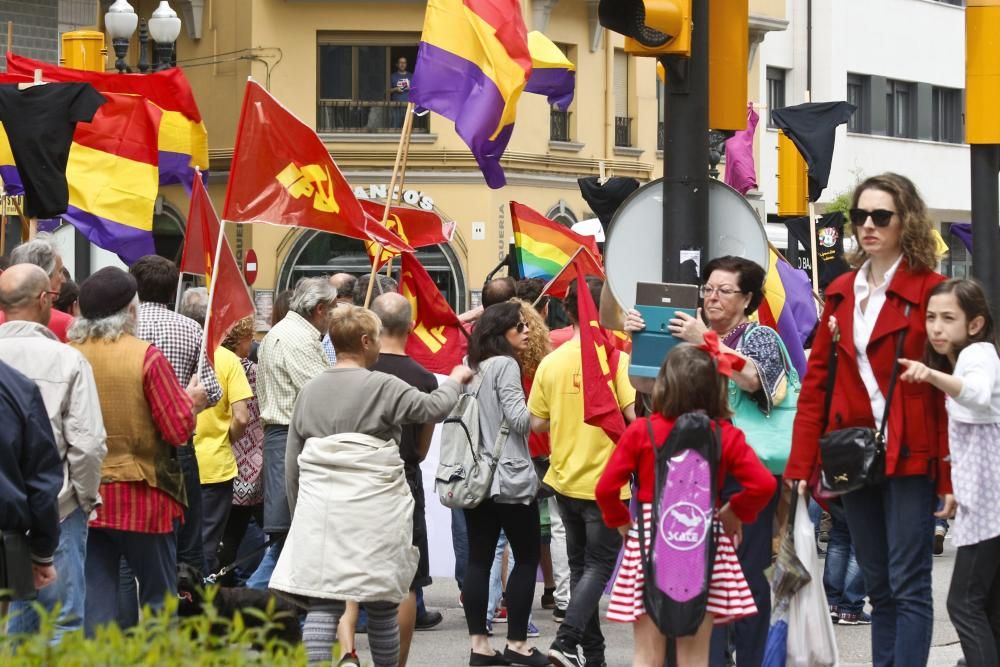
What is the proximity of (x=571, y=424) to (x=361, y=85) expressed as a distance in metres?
25.2

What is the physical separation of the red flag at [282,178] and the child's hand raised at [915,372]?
11.8ft

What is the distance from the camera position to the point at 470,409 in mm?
9570

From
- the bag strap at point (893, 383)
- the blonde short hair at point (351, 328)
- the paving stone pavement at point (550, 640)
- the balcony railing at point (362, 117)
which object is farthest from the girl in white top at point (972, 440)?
the balcony railing at point (362, 117)

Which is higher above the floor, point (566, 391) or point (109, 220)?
point (109, 220)

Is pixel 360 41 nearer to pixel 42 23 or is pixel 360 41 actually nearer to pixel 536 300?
pixel 42 23

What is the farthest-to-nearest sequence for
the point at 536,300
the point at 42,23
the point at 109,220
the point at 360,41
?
the point at 360,41 → the point at 42,23 → the point at 109,220 → the point at 536,300

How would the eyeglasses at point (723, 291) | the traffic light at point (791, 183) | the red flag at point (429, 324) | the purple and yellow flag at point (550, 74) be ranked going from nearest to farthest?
the eyeglasses at point (723, 291) < the red flag at point (429, 324) < the purple and yellow flag at point (550, 74) < the traffic light at point (791, 183)

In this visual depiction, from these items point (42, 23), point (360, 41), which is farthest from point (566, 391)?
point (360, 41)

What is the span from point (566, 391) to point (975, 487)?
9.74 ft

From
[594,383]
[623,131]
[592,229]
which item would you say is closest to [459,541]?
[594,383]

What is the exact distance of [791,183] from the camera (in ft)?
71.3

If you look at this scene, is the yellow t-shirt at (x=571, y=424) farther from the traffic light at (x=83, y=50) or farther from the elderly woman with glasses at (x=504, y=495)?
the traffic light at (x=83, y=50)

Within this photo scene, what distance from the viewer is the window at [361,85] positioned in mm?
33844

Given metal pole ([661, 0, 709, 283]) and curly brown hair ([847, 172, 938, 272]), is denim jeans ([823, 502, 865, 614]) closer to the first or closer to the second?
metal pole ([661, 0, 709, 283])
